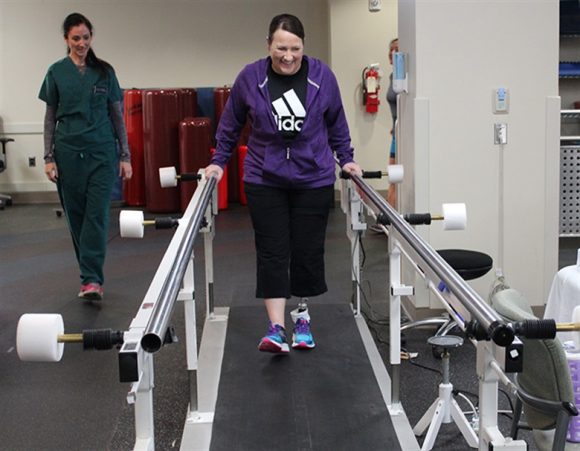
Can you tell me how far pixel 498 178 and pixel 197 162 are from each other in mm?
4425

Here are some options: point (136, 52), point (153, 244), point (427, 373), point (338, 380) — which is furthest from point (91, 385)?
point (136, 52)

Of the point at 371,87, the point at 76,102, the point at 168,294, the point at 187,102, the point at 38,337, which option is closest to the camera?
the point at 38,337

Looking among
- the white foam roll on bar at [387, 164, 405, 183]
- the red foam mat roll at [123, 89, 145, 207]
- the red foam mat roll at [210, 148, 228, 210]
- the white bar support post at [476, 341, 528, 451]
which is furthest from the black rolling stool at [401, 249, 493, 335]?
the red foam mat roll at [123, 89, 145, 207]

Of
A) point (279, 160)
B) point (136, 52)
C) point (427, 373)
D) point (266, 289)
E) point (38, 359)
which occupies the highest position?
point (136, 52)

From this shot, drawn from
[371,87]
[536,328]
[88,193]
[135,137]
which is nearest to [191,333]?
[536,328]

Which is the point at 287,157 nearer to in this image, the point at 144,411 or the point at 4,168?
the point at 144,411

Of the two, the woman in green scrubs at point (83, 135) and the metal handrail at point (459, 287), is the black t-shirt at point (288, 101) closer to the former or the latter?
the metal handrail at point (459, 287)

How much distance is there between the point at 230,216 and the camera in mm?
7652

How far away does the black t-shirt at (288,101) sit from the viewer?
110 inches

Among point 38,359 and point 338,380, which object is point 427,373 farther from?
point 38,359

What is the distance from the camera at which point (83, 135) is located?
4168 millimetres

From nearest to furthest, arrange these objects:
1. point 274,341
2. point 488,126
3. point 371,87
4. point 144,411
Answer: point 144,411 < point 274,341 < point 488,126 < point 371,87

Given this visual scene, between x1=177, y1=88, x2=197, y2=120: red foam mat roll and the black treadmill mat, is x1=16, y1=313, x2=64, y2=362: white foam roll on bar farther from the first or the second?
x1=177, y1=88, x2=197, y2=120: red foam mat roll

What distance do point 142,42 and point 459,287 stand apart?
7.88 meters
